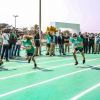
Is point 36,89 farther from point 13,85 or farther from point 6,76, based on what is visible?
point 6,76

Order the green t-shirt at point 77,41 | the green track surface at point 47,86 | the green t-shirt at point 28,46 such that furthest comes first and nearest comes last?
the green t-shirt at point 77,41 → the green t-shirt at point 28,46 → the green track surface at point 47,86

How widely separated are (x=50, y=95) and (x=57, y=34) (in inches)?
706

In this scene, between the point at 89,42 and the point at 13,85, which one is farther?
the point at 89,42

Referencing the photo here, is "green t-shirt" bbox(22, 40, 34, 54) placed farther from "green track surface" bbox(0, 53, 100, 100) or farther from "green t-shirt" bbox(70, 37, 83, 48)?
"green t-shirt" bbox(70, 37, 83, 48)

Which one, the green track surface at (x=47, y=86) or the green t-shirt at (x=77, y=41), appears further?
the green t-shirt at (x=77, y=41)

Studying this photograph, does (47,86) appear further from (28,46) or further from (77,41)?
(77,41)

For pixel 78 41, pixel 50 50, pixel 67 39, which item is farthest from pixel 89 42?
pixel 78 41

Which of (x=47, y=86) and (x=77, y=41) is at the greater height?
(x=77, y=41)

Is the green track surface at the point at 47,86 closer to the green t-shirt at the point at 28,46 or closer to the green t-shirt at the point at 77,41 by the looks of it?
the green t-shirt at the point at 28,46

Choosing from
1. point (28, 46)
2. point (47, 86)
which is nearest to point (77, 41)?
point (28, 46)

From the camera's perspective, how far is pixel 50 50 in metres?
24.6

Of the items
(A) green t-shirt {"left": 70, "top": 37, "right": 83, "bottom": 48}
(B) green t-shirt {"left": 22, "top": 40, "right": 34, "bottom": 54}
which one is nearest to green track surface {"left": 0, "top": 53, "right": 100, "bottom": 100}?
(B) green t-shirt {"left": 22, "top": 40, "right": 34, "bottom": 54}

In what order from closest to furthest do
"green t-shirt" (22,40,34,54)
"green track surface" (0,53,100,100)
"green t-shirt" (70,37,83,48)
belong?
"green track surface" (0,53,100,100), "green t-shirt" (22,40,34,54), "green t-shirt" (70,37,83,48)

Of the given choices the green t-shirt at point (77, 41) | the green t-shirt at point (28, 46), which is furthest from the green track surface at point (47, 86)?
the green t-shirt at point (77, 41)
